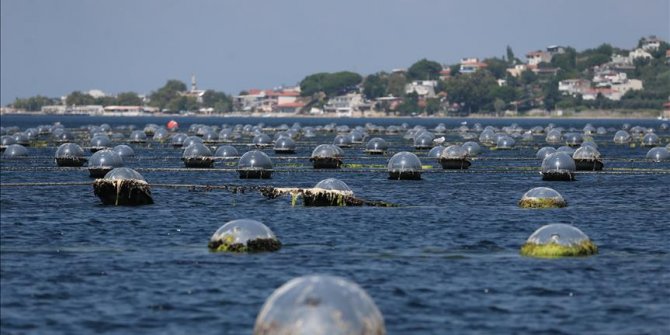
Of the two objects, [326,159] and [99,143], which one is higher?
[326,159]

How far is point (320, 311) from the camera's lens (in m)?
22.5

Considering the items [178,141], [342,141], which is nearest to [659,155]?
[342,141]

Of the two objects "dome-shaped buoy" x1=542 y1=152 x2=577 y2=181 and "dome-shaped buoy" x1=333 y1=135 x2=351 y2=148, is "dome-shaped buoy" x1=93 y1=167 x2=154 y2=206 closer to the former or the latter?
"dome-shaped buoy" x1=542 y1=152 x2=577 y2=181

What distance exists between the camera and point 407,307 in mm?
31969

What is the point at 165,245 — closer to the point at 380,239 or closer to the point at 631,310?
the point at 380,239

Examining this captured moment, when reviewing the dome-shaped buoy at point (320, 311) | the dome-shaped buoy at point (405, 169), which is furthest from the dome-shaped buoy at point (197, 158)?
the dome-shaped buoy at point (320, 311)

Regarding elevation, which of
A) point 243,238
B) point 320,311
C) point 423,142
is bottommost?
point 423,142

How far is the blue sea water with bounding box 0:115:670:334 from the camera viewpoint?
30.6 meters

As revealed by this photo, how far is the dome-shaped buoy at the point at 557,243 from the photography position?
4088 cm

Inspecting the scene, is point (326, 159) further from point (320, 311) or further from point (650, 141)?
point (320, 311)

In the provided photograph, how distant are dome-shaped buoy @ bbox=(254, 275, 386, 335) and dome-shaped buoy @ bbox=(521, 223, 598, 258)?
1856 centimetres

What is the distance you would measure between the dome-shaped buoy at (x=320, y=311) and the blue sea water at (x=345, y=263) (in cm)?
600

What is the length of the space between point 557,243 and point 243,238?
9.90m

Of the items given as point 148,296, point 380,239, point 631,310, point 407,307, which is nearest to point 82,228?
point 380,239
